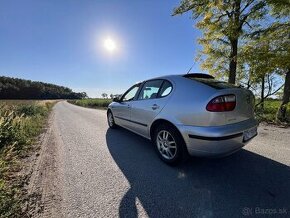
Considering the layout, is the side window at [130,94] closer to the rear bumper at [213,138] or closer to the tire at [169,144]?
the tire at [169,144]

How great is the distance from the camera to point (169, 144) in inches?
147

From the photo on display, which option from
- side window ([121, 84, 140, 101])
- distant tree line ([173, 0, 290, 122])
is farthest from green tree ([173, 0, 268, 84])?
side window ([121, 84, 140, 101])

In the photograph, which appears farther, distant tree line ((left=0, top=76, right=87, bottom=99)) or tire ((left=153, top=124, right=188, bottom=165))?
distant tree line ((left=0, top=76, right=87, bottom=99))

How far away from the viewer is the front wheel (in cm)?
349

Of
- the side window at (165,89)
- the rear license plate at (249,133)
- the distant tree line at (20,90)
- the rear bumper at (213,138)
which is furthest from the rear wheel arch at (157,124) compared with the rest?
the distant tree line at (20,90)

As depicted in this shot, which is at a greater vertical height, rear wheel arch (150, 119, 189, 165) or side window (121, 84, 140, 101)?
side window (121, 84, 140, 101)

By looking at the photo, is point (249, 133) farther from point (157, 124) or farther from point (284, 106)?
point (284, 106)

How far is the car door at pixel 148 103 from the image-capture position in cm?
393

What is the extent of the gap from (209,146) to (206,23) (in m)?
10.3

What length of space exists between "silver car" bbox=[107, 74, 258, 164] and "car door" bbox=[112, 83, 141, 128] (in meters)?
1.00

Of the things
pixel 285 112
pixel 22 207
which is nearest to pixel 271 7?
pixel 285 112

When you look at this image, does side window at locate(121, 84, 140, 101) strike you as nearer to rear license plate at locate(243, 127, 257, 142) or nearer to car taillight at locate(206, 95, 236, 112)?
car taillight at locate(206, 95, 236, 112)

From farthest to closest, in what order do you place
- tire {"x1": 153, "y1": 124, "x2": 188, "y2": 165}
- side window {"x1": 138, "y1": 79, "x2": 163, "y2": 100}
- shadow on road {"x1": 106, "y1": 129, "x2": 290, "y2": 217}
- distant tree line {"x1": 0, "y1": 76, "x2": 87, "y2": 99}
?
distant tree line {"x1": 0, "y1": 76, "x2": 87, "y2": 99} < side window {"x1": 138, "y1": 79, "x2": 163, "y2": 100} < tire {"x1": 153, "y1": 124, "x2": 188, "y2": 165} < shadow on road {"x1": 106, "y1": 129, "x2": 290, "y2": 217}

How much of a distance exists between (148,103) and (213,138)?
1.70 metres
